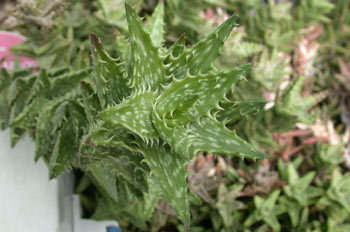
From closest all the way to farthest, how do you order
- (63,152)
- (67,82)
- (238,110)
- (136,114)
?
1. (136,114)
2. (238,110)
3. (63,152)
4. (67,82)

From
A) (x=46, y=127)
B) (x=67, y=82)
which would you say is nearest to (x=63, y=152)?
(x=46, y=127)

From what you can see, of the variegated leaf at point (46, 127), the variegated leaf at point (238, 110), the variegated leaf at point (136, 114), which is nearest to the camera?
the variegated leaf at point (136, 114)

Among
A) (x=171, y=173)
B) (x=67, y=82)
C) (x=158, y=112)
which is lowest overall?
(x=171, y=173)

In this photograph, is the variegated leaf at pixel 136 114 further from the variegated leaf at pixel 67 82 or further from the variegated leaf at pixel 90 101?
the variegated leaf at pixel 67 82

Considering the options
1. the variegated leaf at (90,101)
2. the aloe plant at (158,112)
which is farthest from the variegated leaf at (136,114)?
the variegated leaf at (90,101)

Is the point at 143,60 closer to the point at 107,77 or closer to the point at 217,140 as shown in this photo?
the point at 107,77

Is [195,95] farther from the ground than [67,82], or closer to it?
closer to it

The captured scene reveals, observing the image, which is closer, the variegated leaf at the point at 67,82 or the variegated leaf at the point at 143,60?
the variegated leaf at the point at 143,60

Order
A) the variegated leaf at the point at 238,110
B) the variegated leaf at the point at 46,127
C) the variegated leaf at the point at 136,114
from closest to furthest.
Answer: the variegated leaf at the point at 136,114
the variegated leaf at the point at 238,110
the variegated leaf at the point at 46,127
